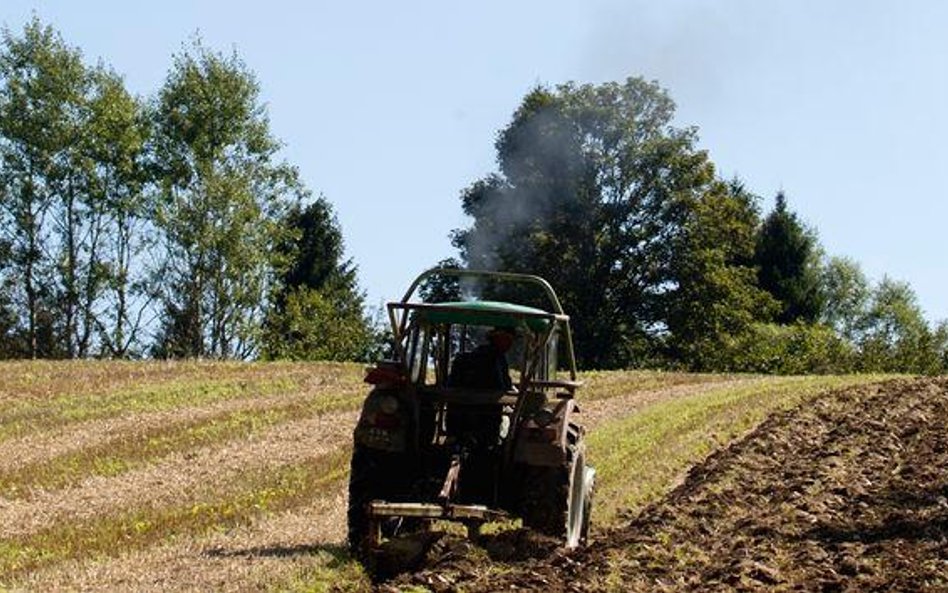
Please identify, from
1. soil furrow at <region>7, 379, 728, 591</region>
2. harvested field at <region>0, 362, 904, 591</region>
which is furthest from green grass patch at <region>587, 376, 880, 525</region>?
soil furrow at <region>7, 379, 728, 591</region>

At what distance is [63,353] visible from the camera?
193 ft

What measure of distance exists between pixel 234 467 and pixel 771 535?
952cm

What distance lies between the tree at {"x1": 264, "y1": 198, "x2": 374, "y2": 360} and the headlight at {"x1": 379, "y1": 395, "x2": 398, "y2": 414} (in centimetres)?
4462

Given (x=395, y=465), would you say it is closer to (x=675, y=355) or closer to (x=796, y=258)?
(x=675, y=355)

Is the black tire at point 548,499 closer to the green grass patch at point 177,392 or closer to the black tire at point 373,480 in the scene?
the black tire at point 373,480

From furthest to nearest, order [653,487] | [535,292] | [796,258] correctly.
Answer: [796,258] < [535,292] < [653,487]

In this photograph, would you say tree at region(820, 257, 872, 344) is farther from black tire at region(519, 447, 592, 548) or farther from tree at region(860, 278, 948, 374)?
black tire at region(519, 447, 592, 548)

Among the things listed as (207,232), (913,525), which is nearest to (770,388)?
(913,525)

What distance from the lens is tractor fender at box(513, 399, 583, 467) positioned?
14.6 m

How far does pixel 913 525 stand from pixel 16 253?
147 feet

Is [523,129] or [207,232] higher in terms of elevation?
[523,129]

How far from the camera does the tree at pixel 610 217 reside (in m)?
57.5

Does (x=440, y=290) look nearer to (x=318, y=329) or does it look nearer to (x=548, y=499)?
(x=318, y=329)

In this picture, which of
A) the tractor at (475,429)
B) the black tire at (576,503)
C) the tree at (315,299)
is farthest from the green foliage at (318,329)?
the tractor at (475,429)
